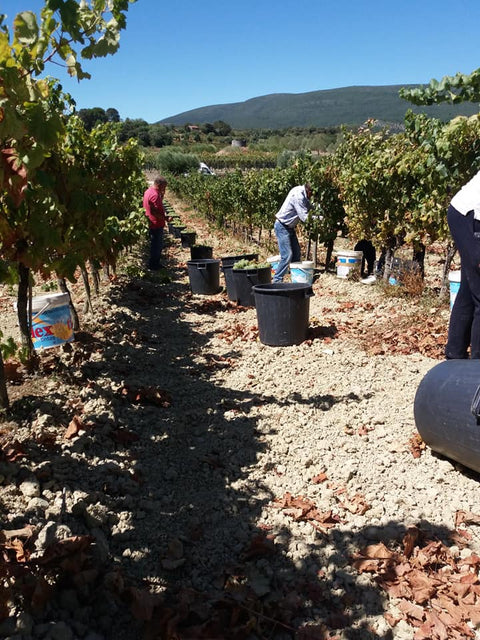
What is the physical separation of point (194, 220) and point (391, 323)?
18.6 m

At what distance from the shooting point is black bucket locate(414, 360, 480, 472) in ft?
8.67

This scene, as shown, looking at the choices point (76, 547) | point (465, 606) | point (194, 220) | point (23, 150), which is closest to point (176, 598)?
point (76, 547)

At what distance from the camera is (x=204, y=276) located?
8.36 meters

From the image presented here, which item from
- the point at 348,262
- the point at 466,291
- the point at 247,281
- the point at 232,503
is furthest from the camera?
the point at 348,262

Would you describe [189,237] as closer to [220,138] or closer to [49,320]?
[49,320]

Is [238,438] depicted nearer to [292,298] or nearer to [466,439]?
[466,439]

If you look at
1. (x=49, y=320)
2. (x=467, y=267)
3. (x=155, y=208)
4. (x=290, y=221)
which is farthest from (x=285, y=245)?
(x=467, y=267)

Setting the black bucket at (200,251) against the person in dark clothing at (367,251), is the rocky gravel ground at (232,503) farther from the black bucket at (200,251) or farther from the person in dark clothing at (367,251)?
the black bucket at (200,251)

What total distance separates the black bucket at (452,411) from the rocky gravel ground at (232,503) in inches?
9.3

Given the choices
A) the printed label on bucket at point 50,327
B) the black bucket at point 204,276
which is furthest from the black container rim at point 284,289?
the black bucket at point 204,276

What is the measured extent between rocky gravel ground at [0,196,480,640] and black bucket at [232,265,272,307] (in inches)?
86.7

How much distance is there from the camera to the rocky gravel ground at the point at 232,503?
2.03 m

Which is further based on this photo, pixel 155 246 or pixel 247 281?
pixel 155 246

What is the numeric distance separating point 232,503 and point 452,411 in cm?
129
